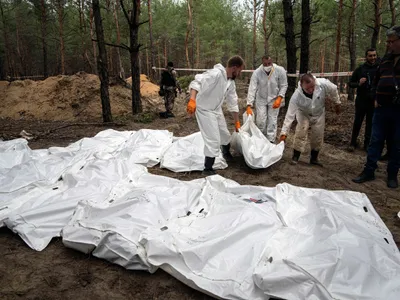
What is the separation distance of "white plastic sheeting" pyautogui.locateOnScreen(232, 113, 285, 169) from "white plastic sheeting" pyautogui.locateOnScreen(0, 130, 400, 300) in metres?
0.90

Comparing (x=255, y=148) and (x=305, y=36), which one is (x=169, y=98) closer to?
(x=305, y=36)

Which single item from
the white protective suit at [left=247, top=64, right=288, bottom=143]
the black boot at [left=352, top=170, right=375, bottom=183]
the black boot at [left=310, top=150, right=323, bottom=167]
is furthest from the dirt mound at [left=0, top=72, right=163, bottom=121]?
the black boot at [left=352, top=170, right=375, bottom=183]

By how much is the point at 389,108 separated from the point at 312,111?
33.1 inches

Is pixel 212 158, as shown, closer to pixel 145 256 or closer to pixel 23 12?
pixel 145 256

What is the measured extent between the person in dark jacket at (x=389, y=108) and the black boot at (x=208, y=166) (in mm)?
1717

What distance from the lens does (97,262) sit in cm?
194

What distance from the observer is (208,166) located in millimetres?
3600

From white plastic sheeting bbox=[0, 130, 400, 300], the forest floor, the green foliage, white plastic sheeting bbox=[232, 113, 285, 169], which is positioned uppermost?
the green foliage

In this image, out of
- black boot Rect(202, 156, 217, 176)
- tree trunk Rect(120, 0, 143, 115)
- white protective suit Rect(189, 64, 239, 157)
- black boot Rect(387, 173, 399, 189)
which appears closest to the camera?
black boot Rect(387, 173, 399, 189)

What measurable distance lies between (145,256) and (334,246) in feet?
3.69

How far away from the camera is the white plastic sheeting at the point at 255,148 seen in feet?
11.9

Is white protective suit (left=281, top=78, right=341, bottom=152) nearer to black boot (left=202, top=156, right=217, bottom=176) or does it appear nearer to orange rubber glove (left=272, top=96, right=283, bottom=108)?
orange rubber glove (left=272, top=96, right=283, bottom=108)

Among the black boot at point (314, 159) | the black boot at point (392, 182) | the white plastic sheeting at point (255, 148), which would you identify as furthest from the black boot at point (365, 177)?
the white plastic sheeting at point (255, 148)

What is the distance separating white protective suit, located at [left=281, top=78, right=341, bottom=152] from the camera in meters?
3.61
